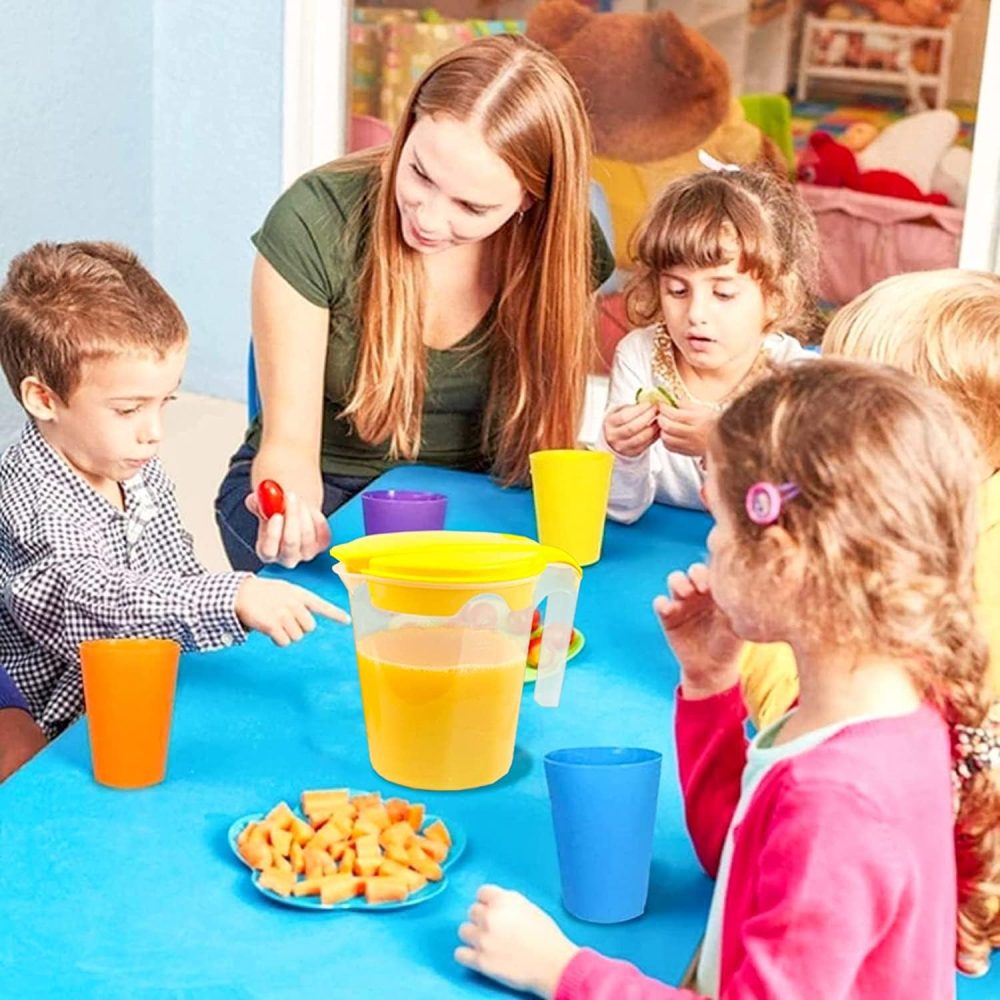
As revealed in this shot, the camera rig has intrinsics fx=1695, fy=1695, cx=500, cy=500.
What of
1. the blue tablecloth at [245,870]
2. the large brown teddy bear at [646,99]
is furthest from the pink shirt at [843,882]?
the large brown teddy bear at [646,99]

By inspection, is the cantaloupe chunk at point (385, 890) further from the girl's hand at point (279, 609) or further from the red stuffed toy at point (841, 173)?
the red stuffed toy at point (841, 173)

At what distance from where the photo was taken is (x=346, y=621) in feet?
4.85

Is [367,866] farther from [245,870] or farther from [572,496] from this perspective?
[572,496]

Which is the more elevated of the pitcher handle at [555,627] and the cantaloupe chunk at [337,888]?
the pitcher handle at [555,627]

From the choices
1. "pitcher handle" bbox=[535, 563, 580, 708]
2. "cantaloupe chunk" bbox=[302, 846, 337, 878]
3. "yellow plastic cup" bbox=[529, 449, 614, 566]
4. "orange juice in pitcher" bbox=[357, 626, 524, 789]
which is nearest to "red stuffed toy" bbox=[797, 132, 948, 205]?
"yellow plastic cup" bbox=[529, 449, 614, 566]

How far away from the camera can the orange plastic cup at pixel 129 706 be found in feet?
3.92

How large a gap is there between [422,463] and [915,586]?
4.15 feet

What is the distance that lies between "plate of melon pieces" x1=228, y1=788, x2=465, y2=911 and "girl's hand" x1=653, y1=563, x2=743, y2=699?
0.65ft

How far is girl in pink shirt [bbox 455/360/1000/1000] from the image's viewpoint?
904mm

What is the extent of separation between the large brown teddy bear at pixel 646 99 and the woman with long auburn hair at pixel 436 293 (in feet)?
6.61

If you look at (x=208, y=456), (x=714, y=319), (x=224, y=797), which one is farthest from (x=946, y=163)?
(x=224, y=797)

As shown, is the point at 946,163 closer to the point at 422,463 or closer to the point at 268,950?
the point at 422,463

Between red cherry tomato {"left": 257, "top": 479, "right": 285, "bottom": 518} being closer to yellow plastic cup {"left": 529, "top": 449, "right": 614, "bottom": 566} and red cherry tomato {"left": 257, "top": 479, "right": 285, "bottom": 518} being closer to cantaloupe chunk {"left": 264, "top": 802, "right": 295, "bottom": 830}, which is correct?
yellow plastic cup {"left": 529, "top": 449, "right": 614, "bottom": 566}

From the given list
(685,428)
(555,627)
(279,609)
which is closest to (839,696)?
(555,627)
